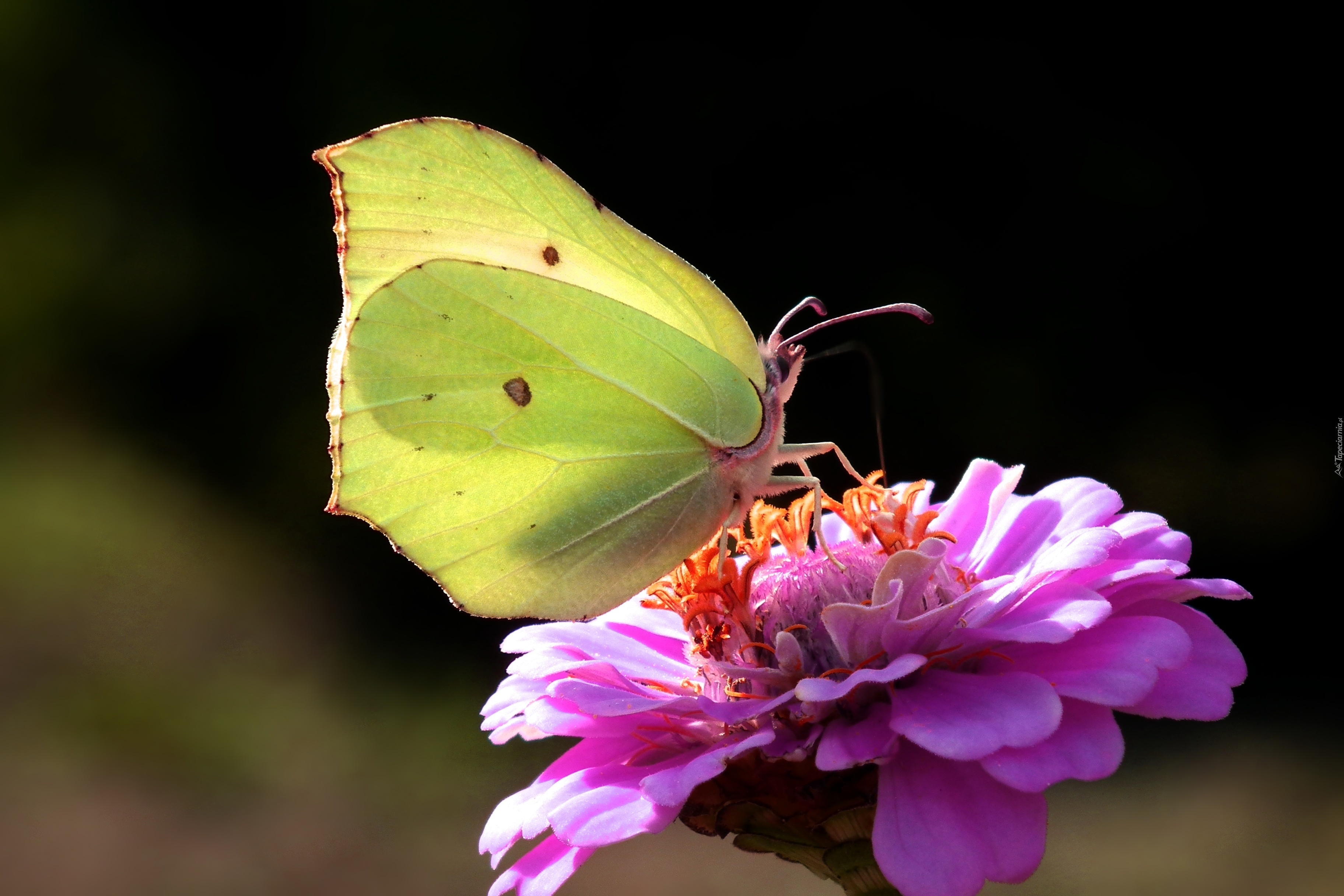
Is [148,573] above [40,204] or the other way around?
the other way around

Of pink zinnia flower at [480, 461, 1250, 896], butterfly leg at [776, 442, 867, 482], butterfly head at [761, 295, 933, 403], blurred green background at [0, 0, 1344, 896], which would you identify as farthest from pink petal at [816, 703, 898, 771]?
blurred green background at [0, 0, 1344, 896]

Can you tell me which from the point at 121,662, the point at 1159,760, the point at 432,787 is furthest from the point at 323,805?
the point at 1159,760

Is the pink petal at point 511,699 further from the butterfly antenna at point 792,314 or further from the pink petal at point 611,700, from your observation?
the butterfly antenna at point 792,314

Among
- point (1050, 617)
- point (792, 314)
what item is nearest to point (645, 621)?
point (792, 314)

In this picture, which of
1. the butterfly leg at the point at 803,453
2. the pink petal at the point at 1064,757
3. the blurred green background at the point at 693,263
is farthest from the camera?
the blurred green background at the point at 693,263

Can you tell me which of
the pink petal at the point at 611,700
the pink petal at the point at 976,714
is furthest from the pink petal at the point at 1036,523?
the pink petal at the point at 611,700

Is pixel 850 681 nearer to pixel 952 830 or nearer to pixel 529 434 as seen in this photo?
pixel 952 830

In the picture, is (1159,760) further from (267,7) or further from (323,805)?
(267,7)

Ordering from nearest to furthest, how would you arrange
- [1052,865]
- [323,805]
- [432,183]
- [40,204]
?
[432,183], [1052,865], [323,805], [40,204]
